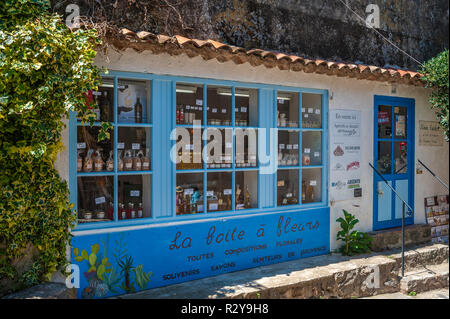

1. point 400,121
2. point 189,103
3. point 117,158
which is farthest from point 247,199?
point 400,121

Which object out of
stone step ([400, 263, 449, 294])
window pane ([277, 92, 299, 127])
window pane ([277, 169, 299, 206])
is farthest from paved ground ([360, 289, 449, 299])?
window pane ([277, 92, 299, 127])

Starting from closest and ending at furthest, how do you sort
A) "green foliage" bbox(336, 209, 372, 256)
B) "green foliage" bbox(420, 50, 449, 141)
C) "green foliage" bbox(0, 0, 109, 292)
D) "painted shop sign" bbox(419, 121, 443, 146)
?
"green foliage" bbox(0, 0, 109, 292) < "green foliage" bbox(336, 209, 372, 256) < "green foliage" bbox(420, 50, 449, 141) < "painted shop sign" bbox(419, 121, 443, 146)

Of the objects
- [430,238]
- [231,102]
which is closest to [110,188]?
[231,102]

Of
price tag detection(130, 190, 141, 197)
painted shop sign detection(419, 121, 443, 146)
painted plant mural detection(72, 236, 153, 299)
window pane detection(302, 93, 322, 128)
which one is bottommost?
painted plant mural detection(72, 236, 153, 299)

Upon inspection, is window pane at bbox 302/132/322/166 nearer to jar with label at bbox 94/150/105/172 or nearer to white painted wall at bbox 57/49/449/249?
white painted wall at bbox 57/49/449/249

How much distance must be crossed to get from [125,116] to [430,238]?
20.3 ft

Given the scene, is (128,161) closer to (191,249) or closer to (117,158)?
(117,158)

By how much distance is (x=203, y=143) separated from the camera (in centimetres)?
579

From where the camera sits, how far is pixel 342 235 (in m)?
6.91

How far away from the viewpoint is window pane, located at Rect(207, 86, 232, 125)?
586cm

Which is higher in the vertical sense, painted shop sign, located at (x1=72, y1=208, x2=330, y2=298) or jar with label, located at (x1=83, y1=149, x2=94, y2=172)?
jar with label, located at (x1=83, y1=149, x2=94, y2=172)

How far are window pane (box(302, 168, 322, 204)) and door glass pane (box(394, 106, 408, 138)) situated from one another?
2.11m

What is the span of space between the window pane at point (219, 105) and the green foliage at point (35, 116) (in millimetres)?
1891

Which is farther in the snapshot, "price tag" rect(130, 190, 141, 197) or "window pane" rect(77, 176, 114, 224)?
"price tag" rect(130, 190, 141, 197)
